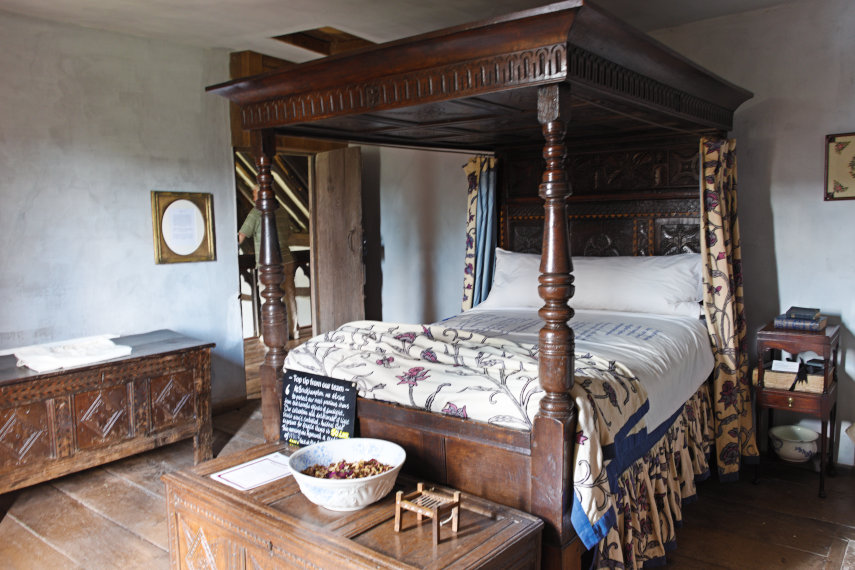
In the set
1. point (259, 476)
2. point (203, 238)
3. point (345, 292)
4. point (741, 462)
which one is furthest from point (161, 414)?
point (741, 462)

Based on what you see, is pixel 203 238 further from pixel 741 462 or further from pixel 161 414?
pixel 741 462

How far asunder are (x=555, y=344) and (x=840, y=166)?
255 centimetres

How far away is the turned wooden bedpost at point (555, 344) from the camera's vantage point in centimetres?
198

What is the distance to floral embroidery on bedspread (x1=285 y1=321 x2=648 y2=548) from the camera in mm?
2037

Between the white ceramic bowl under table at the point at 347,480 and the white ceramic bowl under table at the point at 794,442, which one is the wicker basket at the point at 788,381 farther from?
the white ceramic bowl under table at the point at 347,480

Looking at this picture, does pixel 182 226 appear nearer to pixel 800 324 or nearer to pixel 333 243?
pixel 333 243

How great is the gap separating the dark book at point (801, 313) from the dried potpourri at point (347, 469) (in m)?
2.44

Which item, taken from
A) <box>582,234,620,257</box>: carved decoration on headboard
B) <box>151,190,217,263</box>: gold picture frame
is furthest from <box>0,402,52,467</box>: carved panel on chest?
<box>582,234,620,257</box>: carved decoration on headboard

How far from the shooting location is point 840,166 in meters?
3.51

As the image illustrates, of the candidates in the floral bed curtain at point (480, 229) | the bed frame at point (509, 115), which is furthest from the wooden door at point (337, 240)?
the bed frame at point (509, 115)

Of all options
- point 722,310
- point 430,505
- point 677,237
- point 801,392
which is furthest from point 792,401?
point 430,505

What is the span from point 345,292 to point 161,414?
7.09ft

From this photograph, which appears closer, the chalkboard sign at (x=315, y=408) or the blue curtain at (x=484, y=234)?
the chalkboard sign at (x=315, y=408)

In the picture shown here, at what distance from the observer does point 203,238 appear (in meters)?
4.52
